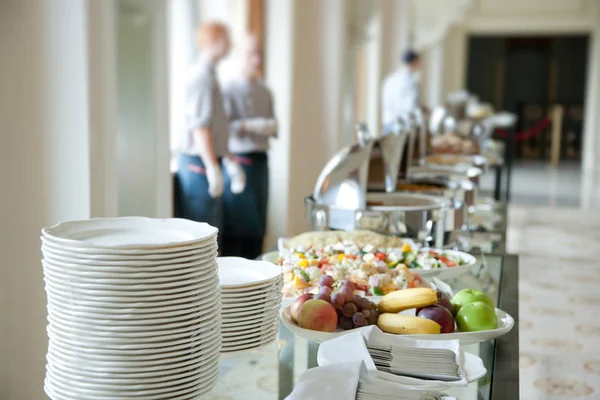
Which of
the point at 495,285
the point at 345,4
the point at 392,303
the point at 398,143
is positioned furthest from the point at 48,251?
the point at 345,4

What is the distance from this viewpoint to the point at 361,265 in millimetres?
1823

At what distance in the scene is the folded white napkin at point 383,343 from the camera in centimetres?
121

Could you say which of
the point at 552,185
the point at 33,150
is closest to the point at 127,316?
the point at 33,150

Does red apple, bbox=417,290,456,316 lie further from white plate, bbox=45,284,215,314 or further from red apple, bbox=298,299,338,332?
white plate, bbox=45,284,215,314

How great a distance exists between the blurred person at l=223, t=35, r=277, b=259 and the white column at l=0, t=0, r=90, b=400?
79.8 inches

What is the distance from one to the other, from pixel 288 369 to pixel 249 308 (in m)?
0.12

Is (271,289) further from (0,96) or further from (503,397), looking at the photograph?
(0,96)

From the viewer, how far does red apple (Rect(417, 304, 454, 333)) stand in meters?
1.47

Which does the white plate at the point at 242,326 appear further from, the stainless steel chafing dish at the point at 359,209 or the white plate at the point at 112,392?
the stainless steel chafing dish at the point at 359,209

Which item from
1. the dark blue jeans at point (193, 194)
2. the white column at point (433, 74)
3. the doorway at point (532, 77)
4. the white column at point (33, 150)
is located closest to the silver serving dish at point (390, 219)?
the white column at point (33, 150)

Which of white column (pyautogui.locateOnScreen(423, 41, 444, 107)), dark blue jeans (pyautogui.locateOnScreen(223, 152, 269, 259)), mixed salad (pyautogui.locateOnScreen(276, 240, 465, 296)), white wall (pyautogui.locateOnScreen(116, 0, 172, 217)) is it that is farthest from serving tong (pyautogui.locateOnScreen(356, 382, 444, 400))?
white column (pyautogui.locateOnScreen(423, 41, 444, 107))

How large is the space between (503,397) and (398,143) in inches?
58.1

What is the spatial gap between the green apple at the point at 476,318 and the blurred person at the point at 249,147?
306 centimetres

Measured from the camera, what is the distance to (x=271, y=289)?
1.42 metres
